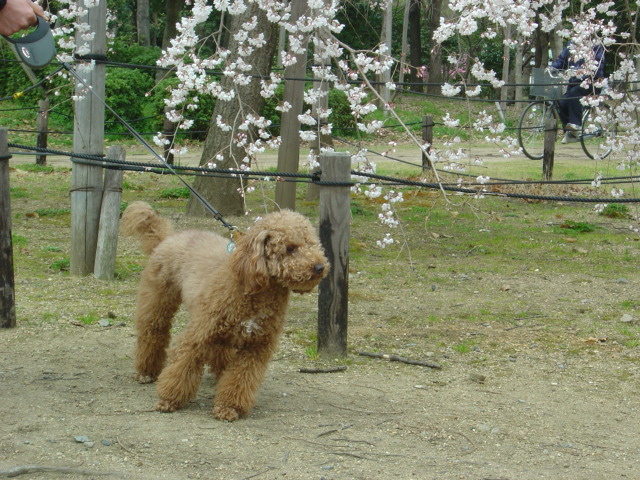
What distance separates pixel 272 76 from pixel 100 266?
250 centimetres

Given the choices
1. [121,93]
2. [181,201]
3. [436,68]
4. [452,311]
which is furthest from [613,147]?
[436,68]

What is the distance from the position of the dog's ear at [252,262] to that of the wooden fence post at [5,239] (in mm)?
2164

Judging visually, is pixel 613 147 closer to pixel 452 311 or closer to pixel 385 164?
pixel 452 311

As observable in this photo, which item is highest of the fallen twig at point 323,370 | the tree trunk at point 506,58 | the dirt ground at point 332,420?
the tree trunk at point 506,58

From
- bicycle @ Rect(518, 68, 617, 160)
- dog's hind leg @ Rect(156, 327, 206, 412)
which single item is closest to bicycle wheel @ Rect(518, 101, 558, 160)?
bicycle @ Rect(518, 68, 617, 160)

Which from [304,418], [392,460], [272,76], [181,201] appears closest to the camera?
[392,460]

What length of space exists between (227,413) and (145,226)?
150 centimetres

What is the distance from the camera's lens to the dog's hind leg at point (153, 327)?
4.79 meters

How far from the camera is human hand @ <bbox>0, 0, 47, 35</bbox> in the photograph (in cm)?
372

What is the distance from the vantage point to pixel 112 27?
31609 mm

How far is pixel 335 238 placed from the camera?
5211 mm

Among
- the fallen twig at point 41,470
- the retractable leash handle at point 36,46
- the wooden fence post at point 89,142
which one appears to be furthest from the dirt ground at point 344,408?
the retractable leash handle at point 36,46

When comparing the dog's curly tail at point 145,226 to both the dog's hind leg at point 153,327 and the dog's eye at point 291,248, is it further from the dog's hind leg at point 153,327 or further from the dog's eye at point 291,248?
the dog's eye at point 291,248

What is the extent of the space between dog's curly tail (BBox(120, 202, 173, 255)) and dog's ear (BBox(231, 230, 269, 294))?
110cm
